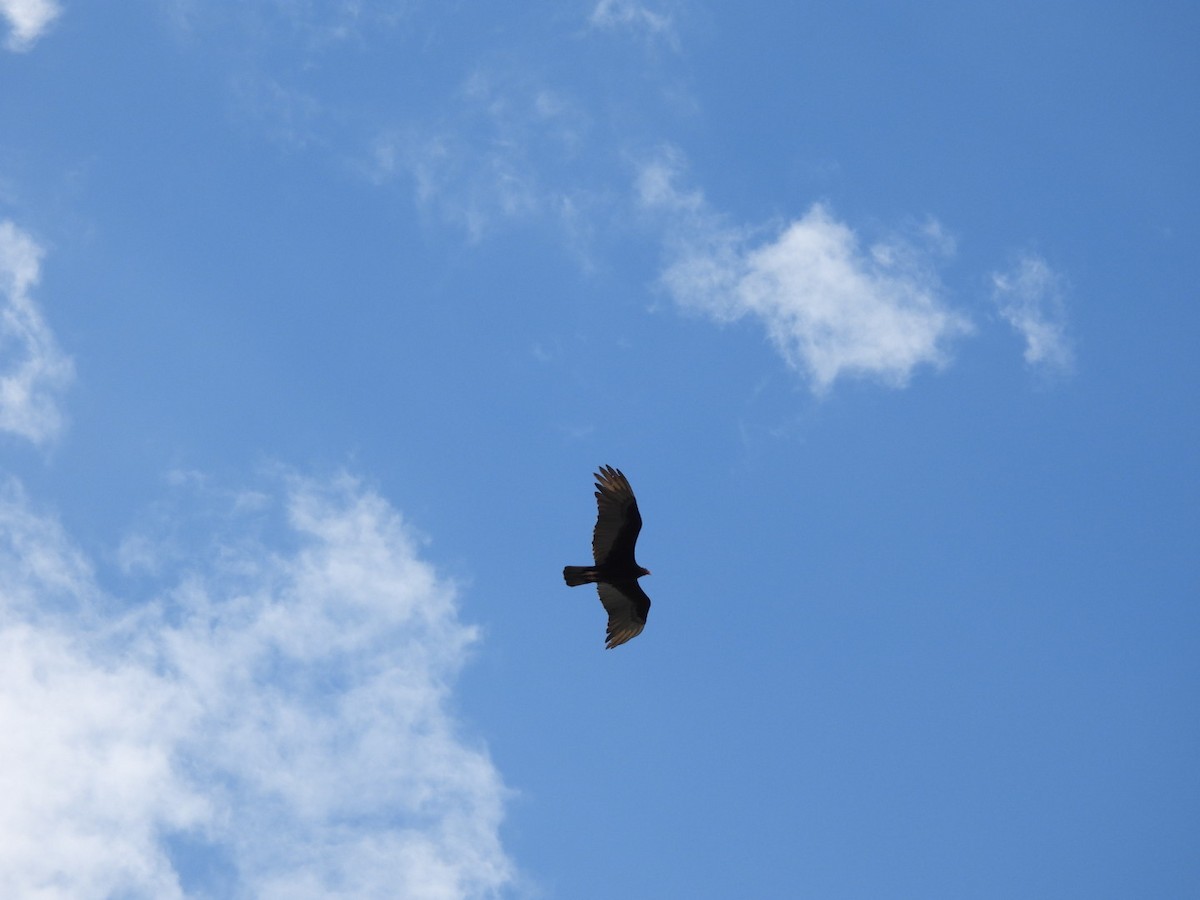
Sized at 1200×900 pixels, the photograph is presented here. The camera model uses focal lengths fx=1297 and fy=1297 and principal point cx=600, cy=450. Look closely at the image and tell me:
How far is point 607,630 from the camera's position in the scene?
34.7 metres

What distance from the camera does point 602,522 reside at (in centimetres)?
3341

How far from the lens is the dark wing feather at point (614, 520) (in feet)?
109

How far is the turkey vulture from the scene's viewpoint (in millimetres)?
33156

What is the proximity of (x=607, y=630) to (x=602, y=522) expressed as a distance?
321 centimetres

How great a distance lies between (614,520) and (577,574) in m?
1.68

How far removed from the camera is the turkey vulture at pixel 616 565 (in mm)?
33156

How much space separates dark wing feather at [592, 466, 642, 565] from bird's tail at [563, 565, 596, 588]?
490mm

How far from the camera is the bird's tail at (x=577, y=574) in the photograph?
33.3m

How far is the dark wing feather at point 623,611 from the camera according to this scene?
34.5 metres

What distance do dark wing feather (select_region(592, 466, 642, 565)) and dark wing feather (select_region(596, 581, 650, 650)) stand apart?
3.41ft

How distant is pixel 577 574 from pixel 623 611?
2124 millimetres

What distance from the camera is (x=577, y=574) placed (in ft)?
109

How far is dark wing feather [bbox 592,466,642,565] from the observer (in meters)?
33.1
